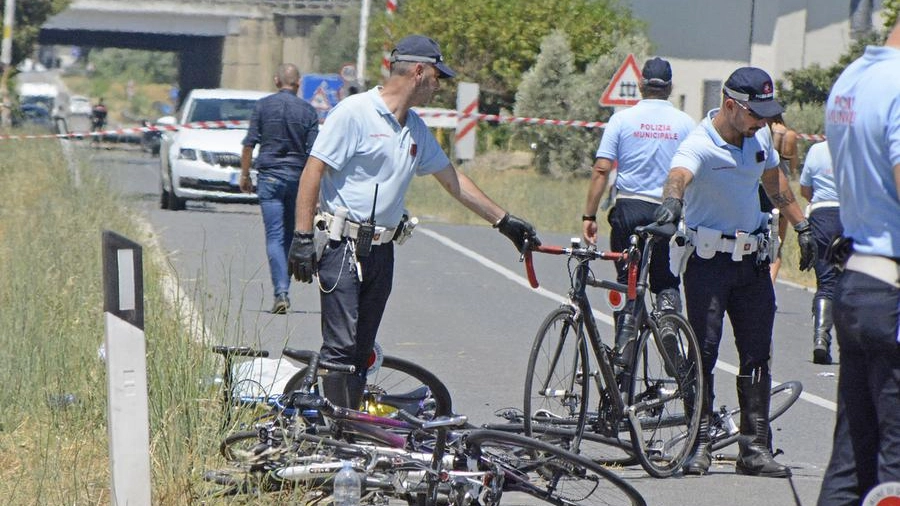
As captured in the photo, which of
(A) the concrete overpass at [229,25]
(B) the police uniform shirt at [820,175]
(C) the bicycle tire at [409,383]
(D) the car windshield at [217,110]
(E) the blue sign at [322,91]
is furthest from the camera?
(A) the concrete overpass at [229,25]

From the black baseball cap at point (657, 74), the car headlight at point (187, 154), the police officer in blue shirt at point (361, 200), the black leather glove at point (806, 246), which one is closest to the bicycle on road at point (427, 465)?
the police officer in blue shirt at point (361, 200)

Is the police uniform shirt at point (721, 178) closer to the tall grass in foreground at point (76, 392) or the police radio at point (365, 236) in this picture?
the police radio at point (365, 236)

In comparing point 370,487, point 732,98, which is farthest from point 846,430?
point 732,98

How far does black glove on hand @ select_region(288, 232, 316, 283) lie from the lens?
6.58 meters

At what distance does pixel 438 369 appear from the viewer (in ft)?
32.7

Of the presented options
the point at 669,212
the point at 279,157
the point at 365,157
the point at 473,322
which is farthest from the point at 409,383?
the point at 279,157

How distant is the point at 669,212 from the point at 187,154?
1565 centimetres

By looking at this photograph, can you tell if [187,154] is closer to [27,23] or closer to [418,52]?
[418,52]

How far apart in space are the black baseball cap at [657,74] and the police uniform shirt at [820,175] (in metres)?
2.43

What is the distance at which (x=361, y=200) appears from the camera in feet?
22.1

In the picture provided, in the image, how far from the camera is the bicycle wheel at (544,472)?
212 inches

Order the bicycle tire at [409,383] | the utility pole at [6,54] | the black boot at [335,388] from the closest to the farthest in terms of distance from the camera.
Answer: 1. the black boot at [335,388]
2. the bicycle tire at [409,383]
3. the utility pole at [6,54]

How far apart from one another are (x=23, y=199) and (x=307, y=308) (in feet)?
20.5

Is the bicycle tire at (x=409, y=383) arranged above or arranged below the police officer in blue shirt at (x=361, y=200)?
below
